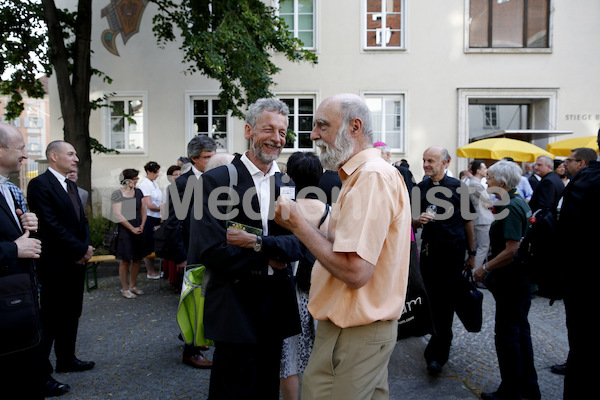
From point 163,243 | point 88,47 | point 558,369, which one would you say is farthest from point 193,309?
point 88,47

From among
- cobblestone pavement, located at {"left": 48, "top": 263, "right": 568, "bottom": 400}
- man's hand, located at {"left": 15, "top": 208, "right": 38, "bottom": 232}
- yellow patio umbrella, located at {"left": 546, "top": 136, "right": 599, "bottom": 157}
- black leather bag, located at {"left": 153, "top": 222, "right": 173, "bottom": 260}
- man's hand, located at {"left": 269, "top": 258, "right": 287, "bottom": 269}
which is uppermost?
yellow patio umbrella, located at {"left": 546, "top": 136, "right": 599, "bottom": 157}

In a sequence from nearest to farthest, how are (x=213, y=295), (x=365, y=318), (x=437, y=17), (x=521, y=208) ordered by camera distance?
(x=365, y=318) → (x=213, y=295) → (x=521, y=208) → (x=437, y=17)

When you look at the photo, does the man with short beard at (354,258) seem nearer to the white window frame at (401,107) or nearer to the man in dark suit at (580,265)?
the man in dark suit at (580,265)

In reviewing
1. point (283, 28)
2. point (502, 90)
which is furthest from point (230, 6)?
point (502, 90)

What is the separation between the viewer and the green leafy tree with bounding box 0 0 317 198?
32.2 ft

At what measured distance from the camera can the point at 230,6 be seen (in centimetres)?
1028

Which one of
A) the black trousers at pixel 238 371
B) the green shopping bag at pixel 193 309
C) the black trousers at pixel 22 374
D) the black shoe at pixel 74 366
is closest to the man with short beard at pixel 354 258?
the black trousers at pixel 238 371

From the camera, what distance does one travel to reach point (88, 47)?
448 inches

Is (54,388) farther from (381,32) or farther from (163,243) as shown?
(381,32)

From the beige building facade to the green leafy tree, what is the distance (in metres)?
3.05

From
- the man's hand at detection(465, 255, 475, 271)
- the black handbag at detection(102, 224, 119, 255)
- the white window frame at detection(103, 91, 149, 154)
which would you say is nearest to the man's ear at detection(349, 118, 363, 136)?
the man's hand at detection(465, 255, 475, 271)

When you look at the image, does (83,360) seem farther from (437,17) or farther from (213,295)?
(437,17)

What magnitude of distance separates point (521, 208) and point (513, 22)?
46.8ft

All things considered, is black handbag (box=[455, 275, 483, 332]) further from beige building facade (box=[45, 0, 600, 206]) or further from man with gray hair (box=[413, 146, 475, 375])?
beige building facade (box=[45, 0, 600, 206])
